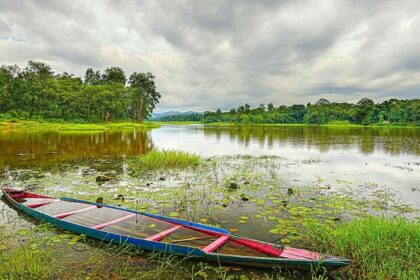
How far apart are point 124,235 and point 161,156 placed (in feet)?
34.5

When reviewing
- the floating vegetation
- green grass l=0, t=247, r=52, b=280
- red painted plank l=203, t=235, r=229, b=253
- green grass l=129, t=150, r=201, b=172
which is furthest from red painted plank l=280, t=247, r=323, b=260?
green grass l=129, t=150, r=201, b=172

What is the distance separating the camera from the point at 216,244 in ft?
18.0

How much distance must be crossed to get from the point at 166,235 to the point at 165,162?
32.3 feet

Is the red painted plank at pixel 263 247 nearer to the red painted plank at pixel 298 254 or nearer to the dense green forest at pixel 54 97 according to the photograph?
the red painted plank at pixel 298 254

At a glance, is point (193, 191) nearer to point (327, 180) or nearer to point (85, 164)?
point (327, 180)

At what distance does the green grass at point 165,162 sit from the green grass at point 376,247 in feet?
33.6

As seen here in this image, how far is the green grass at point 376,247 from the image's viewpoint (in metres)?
4.72

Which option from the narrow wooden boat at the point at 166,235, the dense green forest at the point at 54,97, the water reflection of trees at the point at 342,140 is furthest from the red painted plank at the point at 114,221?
the dense green forest at the point at 54,97

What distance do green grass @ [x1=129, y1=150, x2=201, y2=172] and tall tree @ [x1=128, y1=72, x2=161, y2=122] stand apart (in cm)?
7043

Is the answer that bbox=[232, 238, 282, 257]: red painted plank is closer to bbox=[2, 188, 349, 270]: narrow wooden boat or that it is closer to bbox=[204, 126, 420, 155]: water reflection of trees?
bbox=[2, 188, 349, 270]: narrow wooden boat

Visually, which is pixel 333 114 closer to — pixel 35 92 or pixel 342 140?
pixel 342 140

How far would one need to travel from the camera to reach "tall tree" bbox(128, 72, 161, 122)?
8638 centimetres

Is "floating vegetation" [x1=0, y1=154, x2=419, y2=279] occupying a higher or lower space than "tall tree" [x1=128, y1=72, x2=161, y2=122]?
lower

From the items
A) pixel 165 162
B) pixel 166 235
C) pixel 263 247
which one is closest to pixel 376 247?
pixel 263 247
